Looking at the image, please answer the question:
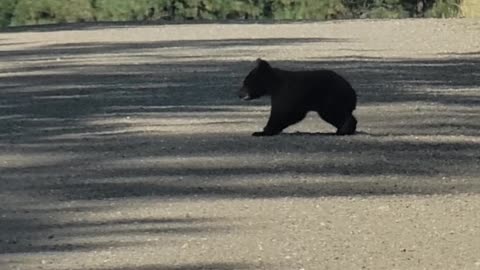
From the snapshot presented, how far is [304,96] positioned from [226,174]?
Answer: 6.03 feet

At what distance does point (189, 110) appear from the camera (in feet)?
56.0

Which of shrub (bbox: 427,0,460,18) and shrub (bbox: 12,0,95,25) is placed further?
shrub (bbox: 12,0,95,25)

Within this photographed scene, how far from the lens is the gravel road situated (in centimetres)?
889

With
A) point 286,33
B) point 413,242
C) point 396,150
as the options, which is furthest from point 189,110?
point 286,33

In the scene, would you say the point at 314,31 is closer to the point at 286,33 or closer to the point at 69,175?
the point at 286,33

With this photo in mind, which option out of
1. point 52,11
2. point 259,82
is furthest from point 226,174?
point 52,11

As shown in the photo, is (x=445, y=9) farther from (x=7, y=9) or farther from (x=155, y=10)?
(x=7, y=9)

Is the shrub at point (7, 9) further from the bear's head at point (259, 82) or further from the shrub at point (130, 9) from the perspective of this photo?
the bear's head at point (259, 82)

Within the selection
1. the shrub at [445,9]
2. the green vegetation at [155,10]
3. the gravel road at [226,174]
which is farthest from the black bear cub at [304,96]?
the green vegetation at [155,10]

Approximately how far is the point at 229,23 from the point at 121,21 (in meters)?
4.59

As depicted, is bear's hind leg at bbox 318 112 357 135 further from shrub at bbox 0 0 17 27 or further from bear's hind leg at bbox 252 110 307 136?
shrub at bbox 0 0 17 27

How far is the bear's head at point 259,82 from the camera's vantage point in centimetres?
1384

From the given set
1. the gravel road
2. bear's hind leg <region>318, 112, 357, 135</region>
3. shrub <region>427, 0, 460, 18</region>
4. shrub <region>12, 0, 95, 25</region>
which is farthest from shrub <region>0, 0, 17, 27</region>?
bear's hind leg <region>318, 112, 357, 135</region>

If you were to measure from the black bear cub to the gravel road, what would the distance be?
0.23m
